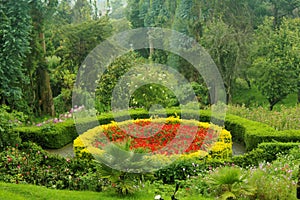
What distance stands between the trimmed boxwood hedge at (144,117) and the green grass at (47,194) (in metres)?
4.27

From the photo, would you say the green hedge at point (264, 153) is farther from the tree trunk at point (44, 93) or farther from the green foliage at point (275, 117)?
the tree trunk at point (44, 93)

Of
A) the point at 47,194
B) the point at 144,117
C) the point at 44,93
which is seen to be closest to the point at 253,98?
the point at 144,117

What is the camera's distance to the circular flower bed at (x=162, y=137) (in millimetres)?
9969

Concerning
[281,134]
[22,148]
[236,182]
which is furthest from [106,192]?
[281,134]

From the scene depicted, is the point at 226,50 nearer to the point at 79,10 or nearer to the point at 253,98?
the point at 253,98

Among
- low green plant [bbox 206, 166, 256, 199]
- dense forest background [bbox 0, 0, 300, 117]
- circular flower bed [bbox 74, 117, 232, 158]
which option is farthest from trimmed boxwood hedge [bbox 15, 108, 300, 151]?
low green plant [bbox 206, 166, 256, 199]

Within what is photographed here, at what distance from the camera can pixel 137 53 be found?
808 inches

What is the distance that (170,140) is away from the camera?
11.0 m

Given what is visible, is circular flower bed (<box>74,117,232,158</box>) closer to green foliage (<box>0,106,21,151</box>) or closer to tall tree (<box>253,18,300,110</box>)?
green foliage (<box>0,106,21,151</box>)

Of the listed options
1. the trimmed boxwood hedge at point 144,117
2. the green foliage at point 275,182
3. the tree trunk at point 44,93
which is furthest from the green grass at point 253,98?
the green foliage at point 275,182

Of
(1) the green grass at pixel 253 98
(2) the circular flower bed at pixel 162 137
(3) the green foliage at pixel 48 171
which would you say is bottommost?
(1) the green grass at pixel 253 98

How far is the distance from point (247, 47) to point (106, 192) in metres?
15.1

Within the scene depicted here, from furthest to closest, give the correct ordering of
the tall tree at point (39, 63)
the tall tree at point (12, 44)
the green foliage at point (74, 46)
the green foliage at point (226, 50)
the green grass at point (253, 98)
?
the green grass at point (253, 98)
the green foliage at point (226, 50)
the green foliage at point (74, 46)
the tall tree at point (39, 63)
the tall tree at point (12, 44)

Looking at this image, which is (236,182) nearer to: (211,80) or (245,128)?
(245,128)
